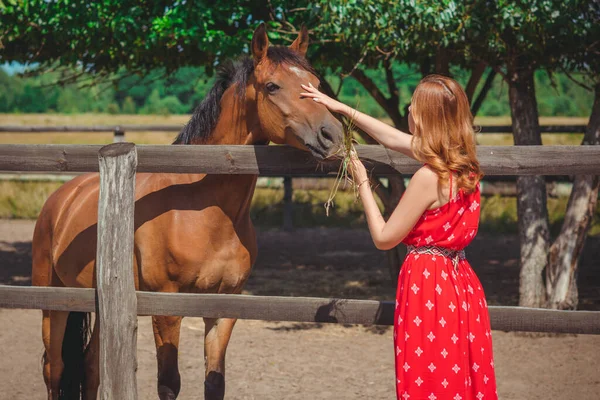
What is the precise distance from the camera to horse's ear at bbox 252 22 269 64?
12.4ft

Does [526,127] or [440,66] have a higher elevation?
[440,66]

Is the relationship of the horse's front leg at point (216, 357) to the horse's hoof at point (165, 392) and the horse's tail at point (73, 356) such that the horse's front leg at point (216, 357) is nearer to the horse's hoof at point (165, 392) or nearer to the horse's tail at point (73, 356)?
the horse's hoof at point (165, 392)

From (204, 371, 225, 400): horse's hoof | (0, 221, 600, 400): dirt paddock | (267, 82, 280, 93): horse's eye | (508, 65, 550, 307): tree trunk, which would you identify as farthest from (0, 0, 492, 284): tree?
(204, 371, 225, 400): horse's hoof

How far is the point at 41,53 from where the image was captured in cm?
850

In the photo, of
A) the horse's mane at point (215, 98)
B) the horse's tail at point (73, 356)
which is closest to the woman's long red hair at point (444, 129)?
the horse's mane at point (215, 98)

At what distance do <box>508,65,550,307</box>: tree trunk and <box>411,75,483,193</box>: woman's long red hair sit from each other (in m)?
4.89

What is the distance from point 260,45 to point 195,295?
1.32m

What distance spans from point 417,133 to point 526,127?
5021 millimetres

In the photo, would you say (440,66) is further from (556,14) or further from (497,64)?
(556,14)

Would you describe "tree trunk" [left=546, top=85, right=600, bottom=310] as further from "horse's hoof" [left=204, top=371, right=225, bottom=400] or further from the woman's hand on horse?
the woman's hand on horse

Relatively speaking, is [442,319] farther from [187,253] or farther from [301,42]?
[301,42]

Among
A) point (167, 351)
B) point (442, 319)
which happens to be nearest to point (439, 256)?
point (442, 319)

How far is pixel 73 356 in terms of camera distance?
184 inches

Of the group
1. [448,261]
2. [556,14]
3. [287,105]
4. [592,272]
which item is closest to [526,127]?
[556,14]
